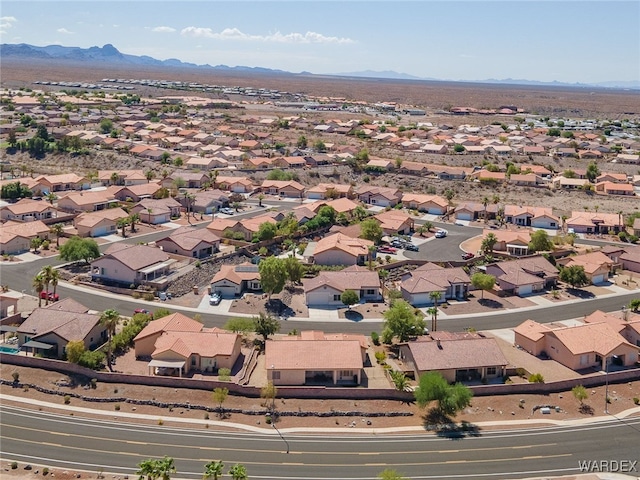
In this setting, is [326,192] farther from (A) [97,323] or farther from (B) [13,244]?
(A) [97,323]

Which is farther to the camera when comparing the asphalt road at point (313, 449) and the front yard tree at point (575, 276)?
the front yard tree at point (575, 276)

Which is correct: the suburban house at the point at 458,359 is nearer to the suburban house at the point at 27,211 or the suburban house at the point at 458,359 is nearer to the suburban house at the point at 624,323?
the suburban house at the point at 624,323

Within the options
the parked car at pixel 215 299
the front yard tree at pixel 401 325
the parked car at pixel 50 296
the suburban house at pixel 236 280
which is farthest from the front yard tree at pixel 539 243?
the parked car at pixel 50 296

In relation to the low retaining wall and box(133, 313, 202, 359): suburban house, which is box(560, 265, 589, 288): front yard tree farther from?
box(133, 313, 202, 359): suburban house

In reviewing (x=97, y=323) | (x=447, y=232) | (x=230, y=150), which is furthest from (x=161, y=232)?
(x=230, y=150)

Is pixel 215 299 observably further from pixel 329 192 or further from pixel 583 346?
pixel 329 192

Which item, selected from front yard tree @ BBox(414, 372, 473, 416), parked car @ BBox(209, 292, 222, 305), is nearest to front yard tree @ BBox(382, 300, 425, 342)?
front yard tree @ BBox(414, 372, 473, 416)

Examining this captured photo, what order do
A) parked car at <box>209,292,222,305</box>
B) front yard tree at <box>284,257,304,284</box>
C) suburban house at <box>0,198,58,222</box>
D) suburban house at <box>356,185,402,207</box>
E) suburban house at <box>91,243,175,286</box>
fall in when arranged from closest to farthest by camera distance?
1. parked car at <box>209,292,222,305</box>
2. suburban house at <box>91,243,175,286</box>
3. front yard tree at <box>284,257,304,284</box>
4. suburban house at <box>0,198,58,222</box>
5. suburban house at <box>356,185,402,207</box>
